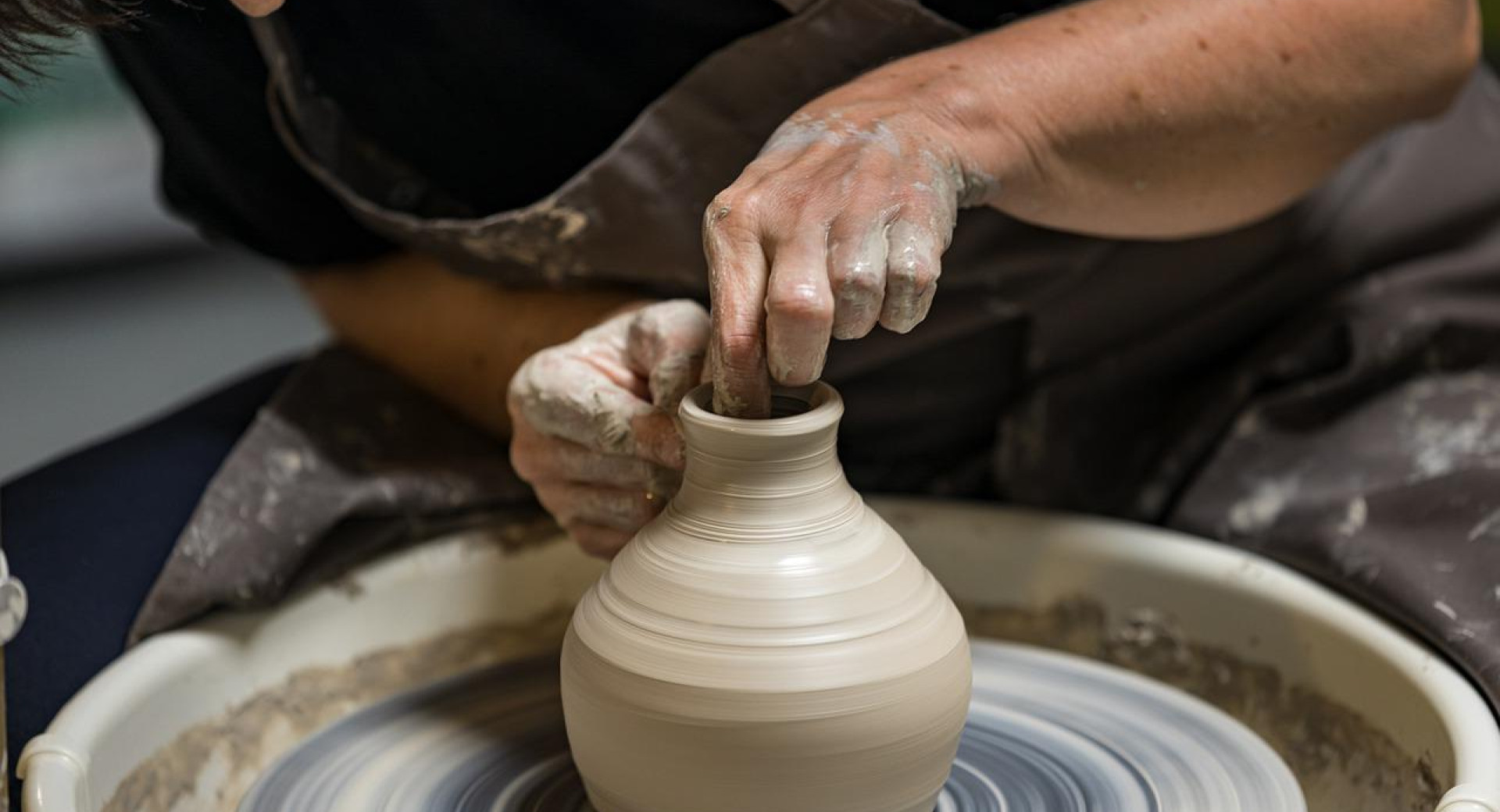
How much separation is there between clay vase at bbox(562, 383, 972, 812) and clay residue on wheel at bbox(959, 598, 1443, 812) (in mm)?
333

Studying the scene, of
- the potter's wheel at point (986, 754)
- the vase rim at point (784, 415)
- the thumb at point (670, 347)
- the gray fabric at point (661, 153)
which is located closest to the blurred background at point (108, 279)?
the gray fabric at point (661, 153)

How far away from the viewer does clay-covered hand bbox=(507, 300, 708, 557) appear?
1010 mm

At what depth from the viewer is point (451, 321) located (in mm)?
1410

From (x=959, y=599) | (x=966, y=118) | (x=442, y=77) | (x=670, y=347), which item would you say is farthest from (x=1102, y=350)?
(x=442, y=77)

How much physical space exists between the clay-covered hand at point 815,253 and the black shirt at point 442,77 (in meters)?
0.26

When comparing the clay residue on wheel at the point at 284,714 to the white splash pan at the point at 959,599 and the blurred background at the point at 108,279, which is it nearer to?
the white splash pan at the point at 959,599

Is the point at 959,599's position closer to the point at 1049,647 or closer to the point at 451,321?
the point at 1049,647

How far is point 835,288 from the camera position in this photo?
0.86 metres

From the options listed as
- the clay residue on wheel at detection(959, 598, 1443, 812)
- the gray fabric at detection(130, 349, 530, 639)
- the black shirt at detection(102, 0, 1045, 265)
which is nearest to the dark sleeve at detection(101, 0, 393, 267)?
the black shirt at detection(102, 0, 1045, 265)

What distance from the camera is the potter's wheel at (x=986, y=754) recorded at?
0.99m

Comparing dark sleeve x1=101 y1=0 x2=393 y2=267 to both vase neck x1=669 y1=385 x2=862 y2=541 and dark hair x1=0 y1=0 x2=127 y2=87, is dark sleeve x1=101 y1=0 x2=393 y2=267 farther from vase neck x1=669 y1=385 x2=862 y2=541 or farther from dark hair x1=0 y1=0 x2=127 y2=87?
vase neck x1=669 y1=385 x2=862 y2=541

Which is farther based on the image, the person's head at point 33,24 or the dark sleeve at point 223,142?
the dark sleeve at point 223,142

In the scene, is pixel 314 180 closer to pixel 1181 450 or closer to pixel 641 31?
pixel 641 31

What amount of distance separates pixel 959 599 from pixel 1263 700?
273 mm
